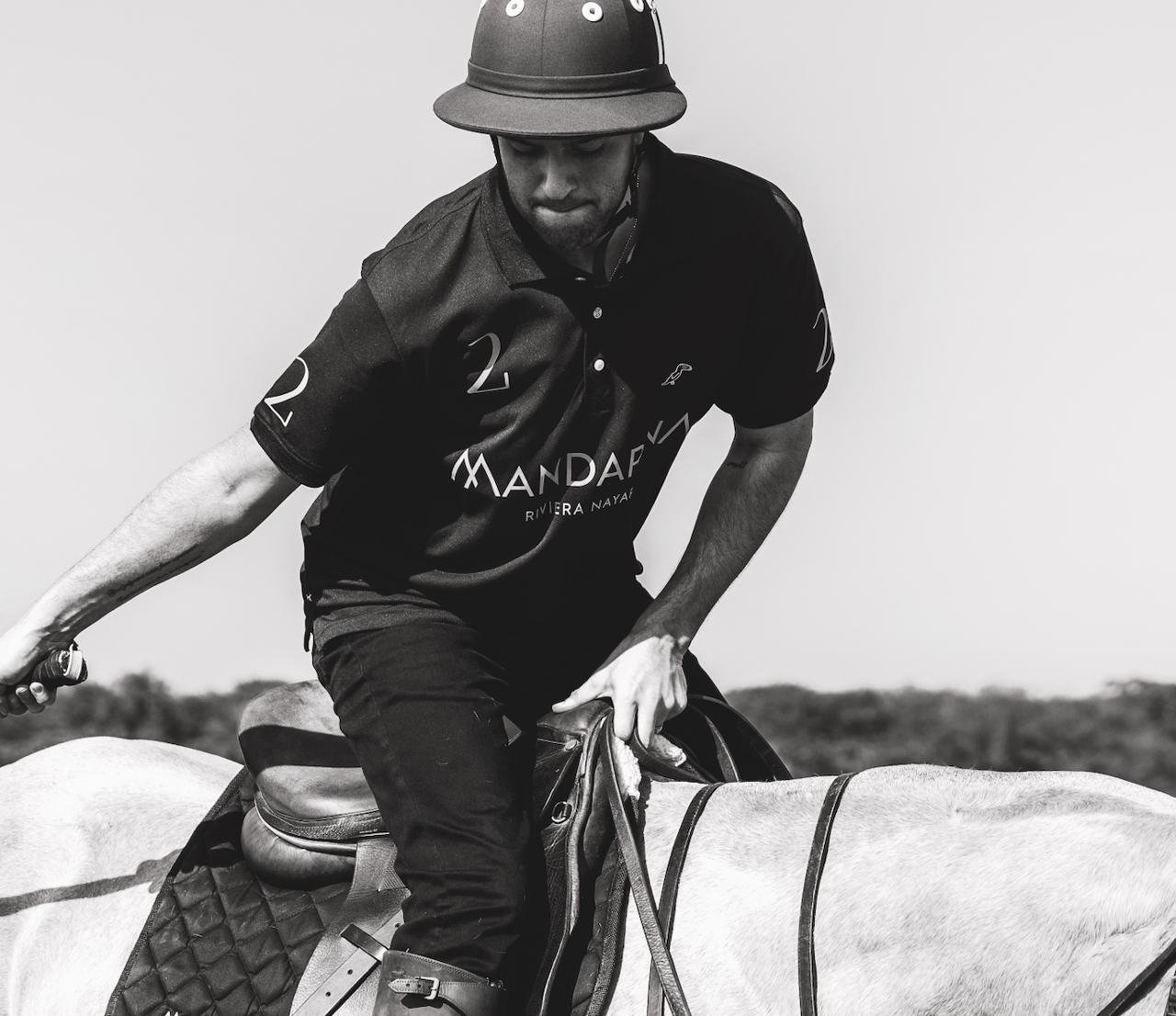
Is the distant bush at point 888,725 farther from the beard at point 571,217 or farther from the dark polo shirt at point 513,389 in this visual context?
the beard at point 571,217

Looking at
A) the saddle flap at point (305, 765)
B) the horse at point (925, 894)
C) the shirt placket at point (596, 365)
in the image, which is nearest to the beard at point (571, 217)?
Answer: the shirt placket at point (596, 365)

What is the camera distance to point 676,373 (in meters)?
3.07

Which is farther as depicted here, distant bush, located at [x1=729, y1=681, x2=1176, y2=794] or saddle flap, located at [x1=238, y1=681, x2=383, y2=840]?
distant bush, located at [x1=729, y1=681, x2=1176, y2=794]

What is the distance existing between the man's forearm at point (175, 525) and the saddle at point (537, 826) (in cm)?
62

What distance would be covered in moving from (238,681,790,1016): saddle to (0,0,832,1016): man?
0.08 meters

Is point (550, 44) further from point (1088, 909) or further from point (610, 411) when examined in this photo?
point (1088, 909)

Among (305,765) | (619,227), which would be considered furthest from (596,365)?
(305,765)

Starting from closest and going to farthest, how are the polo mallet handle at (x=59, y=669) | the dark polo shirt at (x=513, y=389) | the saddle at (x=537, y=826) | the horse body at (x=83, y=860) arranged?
1. the saddle at (x=537, y=826)
2. the dark polo shirt at (x=513, y=389)
3. the polo mallet handle at (x=59, y=669)
4. the horse body at (x=83, y=860)

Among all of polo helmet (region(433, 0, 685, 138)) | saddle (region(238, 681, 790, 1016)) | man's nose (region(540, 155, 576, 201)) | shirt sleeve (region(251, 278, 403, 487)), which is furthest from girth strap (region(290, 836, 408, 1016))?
polo helmet (region(433, 0, 685, 138))

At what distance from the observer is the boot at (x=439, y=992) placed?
2.61 meters

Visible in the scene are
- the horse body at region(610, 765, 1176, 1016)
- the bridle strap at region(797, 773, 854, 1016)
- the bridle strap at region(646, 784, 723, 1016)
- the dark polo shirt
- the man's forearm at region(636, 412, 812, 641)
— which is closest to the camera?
the horse body at region(610, 765, 1176, 1016)

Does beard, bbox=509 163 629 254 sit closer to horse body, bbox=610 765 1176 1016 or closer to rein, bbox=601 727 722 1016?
rein, bbox=601 727 722 1016

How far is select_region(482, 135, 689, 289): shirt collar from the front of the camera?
9.43ft

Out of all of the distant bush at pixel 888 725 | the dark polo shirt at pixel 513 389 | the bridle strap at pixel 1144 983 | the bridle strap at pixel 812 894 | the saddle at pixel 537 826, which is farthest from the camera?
the distant bush at pixel 888 725
